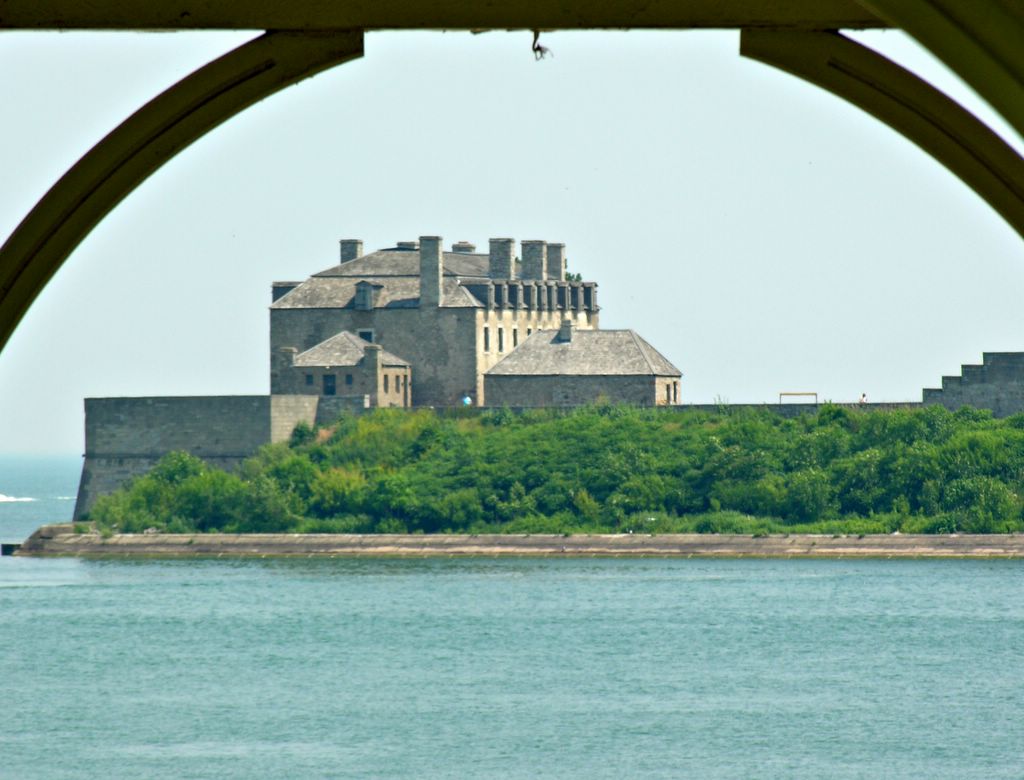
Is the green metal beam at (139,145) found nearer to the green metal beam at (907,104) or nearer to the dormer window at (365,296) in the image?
the green metal beam at (907,104)

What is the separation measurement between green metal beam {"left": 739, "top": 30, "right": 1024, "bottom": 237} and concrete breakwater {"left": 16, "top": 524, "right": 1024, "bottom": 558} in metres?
41.3

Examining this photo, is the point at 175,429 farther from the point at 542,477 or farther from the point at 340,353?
the point at 542,477

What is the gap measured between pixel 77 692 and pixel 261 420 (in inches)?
670

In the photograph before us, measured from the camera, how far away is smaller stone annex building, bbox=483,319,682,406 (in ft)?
156

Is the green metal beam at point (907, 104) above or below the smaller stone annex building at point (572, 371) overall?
below

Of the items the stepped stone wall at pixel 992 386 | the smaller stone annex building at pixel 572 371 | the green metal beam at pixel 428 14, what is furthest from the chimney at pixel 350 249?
the green metal beam at pixel 428 14

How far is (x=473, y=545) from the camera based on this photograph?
44.8 m

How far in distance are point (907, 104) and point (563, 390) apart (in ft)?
150

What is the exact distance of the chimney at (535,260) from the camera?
1962 inches

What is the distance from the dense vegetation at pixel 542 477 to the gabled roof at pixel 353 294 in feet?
7.51

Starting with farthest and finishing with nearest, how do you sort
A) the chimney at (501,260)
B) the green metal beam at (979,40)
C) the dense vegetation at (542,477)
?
the chimney at (501,260)
the dense vegetation at (542,477)
the green metal beam at (979,40)

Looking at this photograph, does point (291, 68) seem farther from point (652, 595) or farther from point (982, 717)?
point (652, 595)

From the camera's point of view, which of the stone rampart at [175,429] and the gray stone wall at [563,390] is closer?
the stone rampart at [175,429]

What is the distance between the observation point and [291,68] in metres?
1.97
